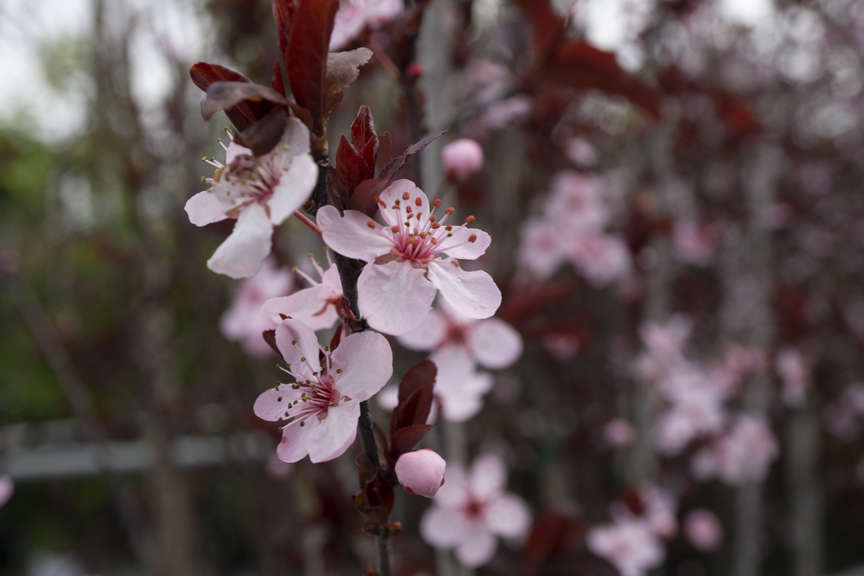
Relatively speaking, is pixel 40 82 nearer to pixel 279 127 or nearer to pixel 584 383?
pixel 584 383

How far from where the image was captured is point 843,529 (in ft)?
12.9

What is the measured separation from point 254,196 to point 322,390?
0.56 ft

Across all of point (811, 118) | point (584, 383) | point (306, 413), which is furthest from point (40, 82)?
point (811, 118)

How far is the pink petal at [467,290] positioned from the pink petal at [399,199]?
2.0 inches

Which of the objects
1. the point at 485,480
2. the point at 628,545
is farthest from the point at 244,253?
the point at 628,545

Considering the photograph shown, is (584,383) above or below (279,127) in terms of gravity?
below

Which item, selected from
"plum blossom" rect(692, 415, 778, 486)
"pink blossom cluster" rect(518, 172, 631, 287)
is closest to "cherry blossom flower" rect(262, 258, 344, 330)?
"pink blossom cluster" rect(518, 172, 631, 287)

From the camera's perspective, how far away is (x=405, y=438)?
53 centimetres

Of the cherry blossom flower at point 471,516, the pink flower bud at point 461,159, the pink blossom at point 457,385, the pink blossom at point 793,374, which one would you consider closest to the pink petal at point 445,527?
the cherry blossom flower at point 471,516

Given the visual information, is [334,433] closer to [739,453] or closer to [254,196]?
[254,196]

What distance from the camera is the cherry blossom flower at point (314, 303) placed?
0.51 m

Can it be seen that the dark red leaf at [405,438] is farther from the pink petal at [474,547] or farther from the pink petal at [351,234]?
the pink petal at [474,547]

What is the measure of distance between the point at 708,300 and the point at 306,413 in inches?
118

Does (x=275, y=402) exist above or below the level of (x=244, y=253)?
below
